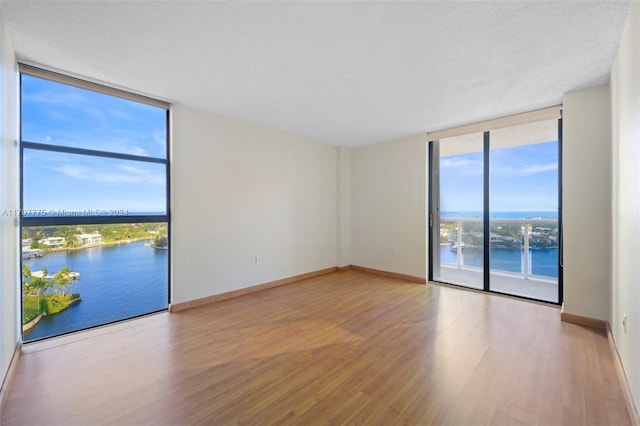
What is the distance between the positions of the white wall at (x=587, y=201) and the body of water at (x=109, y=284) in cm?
462

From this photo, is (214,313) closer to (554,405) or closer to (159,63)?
(159,63)

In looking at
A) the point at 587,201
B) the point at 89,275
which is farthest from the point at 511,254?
the point at 89,275

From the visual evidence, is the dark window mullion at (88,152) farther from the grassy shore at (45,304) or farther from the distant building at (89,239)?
the grassy shore at (45,304)

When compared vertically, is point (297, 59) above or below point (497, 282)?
above

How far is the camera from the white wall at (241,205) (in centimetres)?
325

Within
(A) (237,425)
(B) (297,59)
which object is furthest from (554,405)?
(B) (297,59)

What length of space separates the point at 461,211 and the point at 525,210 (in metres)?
0.81

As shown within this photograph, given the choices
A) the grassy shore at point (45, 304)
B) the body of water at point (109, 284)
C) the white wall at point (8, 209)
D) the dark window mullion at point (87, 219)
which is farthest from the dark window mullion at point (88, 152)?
the grassy shore at point (45, 304)

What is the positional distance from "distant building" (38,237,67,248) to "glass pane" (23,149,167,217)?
24 cm

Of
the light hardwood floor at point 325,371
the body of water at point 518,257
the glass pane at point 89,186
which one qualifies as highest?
the glass pane at point 89,186

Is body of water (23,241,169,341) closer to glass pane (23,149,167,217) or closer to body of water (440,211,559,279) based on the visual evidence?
glass pane (23,149,167,217)

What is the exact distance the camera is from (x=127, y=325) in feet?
8.99

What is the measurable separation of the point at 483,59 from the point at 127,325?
4.25 meters

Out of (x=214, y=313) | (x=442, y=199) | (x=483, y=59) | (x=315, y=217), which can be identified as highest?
(x=483, y=59)
